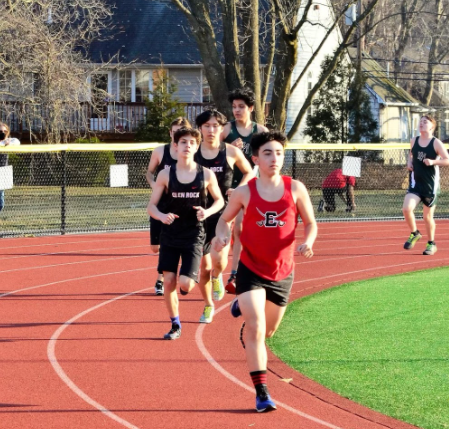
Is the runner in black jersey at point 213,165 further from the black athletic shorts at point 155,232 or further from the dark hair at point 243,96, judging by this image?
the black athletic shorts at point 155,232

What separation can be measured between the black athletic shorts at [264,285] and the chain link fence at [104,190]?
1104 cm

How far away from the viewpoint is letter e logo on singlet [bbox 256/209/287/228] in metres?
6.46

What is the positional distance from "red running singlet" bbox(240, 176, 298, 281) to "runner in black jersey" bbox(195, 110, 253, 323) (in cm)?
282

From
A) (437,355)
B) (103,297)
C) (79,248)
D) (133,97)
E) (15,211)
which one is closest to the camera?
(437,355)

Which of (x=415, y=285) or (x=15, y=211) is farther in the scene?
(x=15, y=211)

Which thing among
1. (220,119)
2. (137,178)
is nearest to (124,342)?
(220,119)

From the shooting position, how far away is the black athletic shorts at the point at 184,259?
27.7ft

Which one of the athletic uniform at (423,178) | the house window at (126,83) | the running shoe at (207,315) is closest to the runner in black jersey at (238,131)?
the running shoe at (207,315)

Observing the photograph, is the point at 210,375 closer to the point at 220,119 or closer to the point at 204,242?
the point at 204,242

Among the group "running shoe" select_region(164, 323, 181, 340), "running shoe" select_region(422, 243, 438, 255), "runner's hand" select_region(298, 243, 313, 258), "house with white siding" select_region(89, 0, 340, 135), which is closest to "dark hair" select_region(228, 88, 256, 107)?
"running shoe" select_region(164, 323, 181, 340)

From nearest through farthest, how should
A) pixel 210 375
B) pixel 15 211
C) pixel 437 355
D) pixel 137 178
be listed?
pixel 210 375
pixel 437 355
pixel 15 211
pixel 137 178

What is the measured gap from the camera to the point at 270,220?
6457 mm

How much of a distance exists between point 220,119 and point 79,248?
7513 millimetres

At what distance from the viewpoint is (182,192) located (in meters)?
8.43
